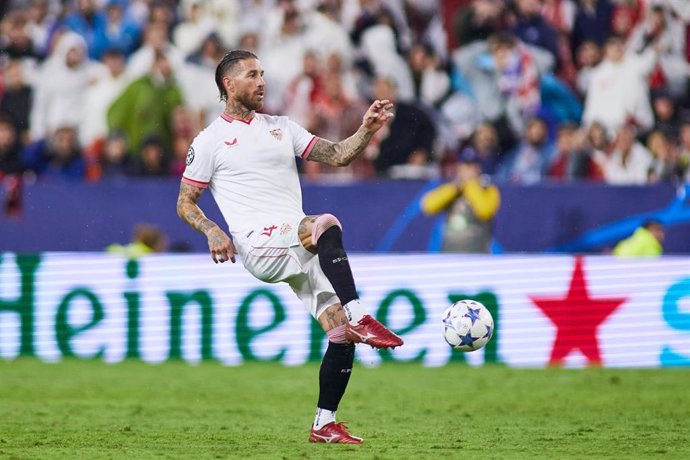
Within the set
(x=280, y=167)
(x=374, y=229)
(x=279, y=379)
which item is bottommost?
(x=279, y=379)

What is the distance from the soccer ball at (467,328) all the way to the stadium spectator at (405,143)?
23.0 feet

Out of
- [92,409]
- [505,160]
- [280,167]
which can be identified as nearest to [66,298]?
[92,409]

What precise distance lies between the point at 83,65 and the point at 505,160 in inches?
219

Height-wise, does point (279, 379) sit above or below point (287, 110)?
below

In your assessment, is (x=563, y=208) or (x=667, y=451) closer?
(x=667, y=451)

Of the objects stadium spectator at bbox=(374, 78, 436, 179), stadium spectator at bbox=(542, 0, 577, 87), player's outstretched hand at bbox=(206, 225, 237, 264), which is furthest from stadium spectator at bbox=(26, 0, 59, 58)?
player's outstretched hand at bbox=(206, 225, 237, 264)

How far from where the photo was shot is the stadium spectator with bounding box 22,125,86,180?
52.9 ft

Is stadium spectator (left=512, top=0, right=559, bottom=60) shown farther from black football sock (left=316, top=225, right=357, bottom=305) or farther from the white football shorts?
black football sock (left=316, top=225, right=357, bottom=305)

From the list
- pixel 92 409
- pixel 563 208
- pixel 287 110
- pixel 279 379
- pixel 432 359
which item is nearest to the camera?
pixel 92 409

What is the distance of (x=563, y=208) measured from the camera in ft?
50.5

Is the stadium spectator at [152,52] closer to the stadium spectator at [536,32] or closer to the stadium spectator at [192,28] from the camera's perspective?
the stadium spectator at [192,28]

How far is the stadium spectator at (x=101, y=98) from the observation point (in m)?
16.5

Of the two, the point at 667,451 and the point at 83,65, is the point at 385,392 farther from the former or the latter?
the point at 83,65

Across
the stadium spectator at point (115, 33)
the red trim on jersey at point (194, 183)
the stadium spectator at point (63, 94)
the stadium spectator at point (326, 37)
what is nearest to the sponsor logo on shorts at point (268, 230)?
the red trim on jersey at point (194, 183)
